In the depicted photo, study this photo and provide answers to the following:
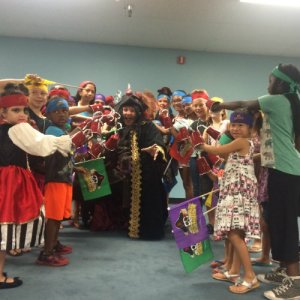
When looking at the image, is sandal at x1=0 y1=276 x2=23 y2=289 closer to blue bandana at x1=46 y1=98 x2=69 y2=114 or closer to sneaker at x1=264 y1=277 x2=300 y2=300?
blue bandana at x1=46 y1=98 x2=69 y2=114

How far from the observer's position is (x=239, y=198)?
232 centimetres

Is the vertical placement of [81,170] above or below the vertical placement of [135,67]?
below

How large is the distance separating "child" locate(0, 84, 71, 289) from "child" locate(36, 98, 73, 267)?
38 centimetres

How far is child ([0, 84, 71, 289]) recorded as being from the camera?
2115 mm

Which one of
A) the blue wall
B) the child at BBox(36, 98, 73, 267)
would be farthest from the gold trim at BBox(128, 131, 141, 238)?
the blue wall

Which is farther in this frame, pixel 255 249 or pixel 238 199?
pixel 255 249

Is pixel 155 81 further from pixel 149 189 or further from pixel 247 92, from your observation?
pixel 149 189

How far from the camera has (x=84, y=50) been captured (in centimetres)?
614

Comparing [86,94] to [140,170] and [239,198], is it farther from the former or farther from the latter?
[239,198]

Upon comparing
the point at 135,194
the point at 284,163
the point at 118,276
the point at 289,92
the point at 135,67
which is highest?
the point at 135,67

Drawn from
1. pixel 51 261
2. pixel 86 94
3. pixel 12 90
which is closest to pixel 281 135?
pixel 12 90

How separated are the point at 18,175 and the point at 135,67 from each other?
444cm

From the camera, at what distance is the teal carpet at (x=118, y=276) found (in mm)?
2213

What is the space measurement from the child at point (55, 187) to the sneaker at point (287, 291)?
58.8 inches
